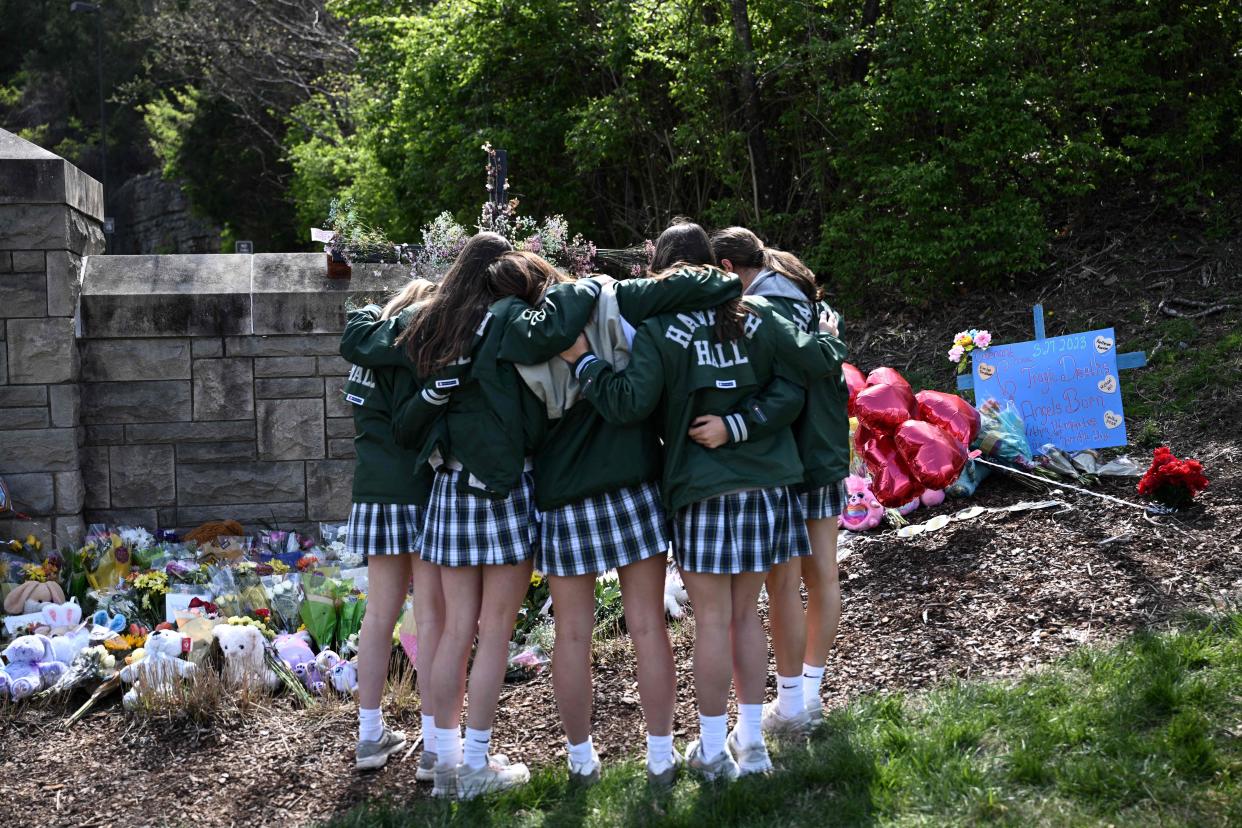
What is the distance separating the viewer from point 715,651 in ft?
10.8

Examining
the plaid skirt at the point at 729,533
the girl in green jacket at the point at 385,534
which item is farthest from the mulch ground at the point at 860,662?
the plaid skirt at the point at 729,533

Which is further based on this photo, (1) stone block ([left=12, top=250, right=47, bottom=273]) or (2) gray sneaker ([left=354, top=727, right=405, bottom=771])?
(1) stone block ([left=12, top=250, right=47, bottom=273])

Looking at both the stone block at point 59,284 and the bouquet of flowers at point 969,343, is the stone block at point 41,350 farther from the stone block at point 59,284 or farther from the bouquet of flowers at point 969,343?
the bouquet of flowers at point 969,343

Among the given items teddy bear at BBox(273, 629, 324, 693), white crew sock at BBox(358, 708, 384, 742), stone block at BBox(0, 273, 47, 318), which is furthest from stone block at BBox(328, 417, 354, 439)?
white crew sock at BBox(358, 708, 384, 742)

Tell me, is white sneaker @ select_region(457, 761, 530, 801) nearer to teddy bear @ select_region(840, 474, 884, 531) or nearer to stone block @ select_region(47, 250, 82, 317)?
teddy bear @ select_region(840, 474, 884, 531)

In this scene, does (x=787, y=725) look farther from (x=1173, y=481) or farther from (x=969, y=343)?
(x=969, y=343)

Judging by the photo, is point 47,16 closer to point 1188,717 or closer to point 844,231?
point 844,231

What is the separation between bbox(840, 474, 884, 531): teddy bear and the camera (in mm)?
5523

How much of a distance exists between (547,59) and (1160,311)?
6.76m

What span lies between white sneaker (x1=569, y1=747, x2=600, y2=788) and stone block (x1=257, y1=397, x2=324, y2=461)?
121 inches

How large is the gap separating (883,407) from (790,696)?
2292 millimetres

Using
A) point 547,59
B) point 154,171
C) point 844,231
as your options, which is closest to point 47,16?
point 154,171

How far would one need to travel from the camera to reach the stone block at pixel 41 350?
5695 mm

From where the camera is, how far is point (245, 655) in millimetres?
4453
